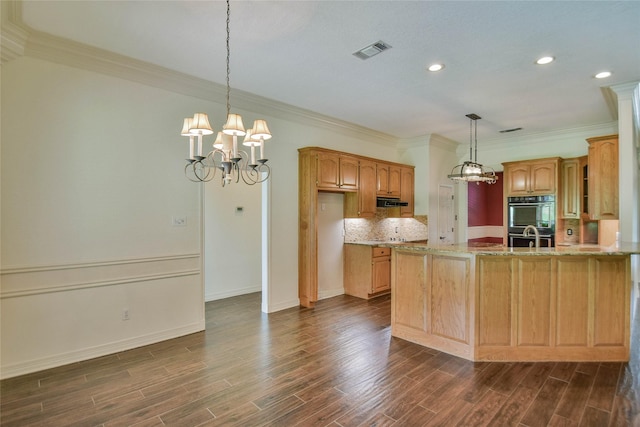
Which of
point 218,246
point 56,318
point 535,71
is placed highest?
point 535,71

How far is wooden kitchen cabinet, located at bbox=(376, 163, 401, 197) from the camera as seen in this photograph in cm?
614

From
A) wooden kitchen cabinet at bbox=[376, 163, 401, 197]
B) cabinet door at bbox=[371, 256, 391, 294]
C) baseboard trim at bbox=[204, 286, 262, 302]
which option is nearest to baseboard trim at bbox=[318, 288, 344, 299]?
cabinet door at bbox=[371, 256, 391, 294]

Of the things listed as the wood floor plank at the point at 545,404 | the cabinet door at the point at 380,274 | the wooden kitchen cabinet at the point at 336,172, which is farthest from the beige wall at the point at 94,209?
the wood floor plank at the point at 545,404

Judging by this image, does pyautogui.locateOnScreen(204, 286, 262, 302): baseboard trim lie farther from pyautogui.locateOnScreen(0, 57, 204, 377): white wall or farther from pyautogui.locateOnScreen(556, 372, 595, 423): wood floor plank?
pyautogui.locateOnScreen(556, 372, 595, 423): wood floor plank

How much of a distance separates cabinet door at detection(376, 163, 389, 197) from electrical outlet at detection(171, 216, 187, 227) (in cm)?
345

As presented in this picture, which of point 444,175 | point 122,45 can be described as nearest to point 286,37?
point 122,45

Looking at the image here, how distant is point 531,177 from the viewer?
6.19 meters

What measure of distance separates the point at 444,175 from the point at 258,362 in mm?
5746

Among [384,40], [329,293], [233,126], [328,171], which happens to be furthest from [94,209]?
[329,293]

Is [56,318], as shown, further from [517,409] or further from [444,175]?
[444,175]

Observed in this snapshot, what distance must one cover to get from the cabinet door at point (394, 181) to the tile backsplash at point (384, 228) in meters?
0.42

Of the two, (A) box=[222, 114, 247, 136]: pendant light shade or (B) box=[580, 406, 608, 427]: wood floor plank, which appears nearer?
(B) box=[580, 406, 608, 427]: wood floor plank

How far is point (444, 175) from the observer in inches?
288

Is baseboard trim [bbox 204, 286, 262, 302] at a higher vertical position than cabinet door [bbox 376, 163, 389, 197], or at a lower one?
lower
